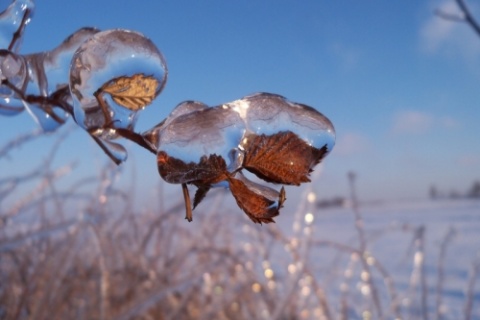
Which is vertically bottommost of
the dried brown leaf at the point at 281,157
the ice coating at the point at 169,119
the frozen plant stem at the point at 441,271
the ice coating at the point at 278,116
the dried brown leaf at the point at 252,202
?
the frozen plant stem at the point at 441,271

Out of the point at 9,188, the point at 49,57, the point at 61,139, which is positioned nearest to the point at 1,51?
the point at 49,57

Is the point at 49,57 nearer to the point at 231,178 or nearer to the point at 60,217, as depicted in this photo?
the point at 231,178

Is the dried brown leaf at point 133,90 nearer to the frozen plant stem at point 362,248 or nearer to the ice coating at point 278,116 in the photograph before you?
the ice coating at point 278,116

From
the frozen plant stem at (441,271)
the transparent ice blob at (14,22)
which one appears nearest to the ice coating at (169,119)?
the transparent ice blob at (14,22)

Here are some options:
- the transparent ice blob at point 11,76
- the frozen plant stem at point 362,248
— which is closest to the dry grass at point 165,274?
the frozen plant stem at point 362,248

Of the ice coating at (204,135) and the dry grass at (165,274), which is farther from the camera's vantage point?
the dry grass at (165,274)

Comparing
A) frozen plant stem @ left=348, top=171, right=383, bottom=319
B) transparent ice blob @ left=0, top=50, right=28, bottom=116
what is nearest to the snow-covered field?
frozen plant stem @ left=348, top=171, right=383, bottom=319

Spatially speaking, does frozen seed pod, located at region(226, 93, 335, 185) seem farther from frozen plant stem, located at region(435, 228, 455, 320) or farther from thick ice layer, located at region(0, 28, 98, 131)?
frozen plant stem, located at region(435, 228, 455, 320)

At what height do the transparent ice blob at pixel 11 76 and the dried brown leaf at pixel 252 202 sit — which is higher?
the transparent ice blob at pixel 11 76
